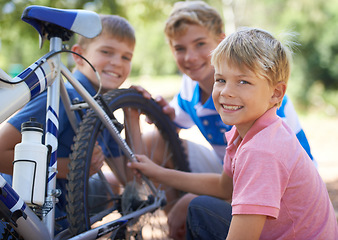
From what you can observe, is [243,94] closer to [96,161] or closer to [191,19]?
[96,161]

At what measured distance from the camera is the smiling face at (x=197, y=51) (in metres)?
2.60

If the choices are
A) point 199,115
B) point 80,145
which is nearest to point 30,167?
point 80,145

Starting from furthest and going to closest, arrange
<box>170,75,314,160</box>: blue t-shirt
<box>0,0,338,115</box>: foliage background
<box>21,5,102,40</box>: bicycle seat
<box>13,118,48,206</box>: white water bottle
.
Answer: <box>0,0,338,115</box>: foliage background
<box>170,75,314,160</box>: blue t-shirt
<box>21,5,102,40</box>: bicycle seat
<box>13,118,48,206</box>: white water bottle

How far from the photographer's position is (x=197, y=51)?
2623mm

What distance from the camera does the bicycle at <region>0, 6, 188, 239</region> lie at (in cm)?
136

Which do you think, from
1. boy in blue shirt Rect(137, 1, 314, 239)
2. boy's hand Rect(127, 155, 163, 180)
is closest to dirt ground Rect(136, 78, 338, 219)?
boy in blue shirt Rect(137, 1, 314, 239)

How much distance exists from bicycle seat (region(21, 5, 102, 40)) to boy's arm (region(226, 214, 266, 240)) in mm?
1005

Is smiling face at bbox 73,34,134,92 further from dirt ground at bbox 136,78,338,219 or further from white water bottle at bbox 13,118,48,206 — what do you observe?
dirt ground at bbox 136,78,338,219

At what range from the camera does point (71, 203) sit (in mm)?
1628

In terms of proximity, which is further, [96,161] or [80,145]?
[96,161]

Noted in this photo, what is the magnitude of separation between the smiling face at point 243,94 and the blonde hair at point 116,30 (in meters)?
1.04

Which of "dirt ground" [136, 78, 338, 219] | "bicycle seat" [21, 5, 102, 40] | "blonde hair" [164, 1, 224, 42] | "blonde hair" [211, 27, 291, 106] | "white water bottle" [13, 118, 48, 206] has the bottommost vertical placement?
"dirt ground" [136, 78, 338, 219]

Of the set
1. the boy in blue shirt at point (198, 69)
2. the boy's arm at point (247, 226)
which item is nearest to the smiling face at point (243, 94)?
the boy's arm at point (247, 226)

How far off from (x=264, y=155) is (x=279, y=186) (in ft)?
0.36
